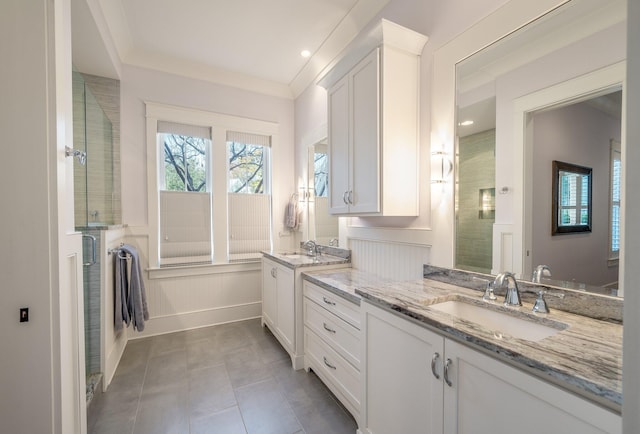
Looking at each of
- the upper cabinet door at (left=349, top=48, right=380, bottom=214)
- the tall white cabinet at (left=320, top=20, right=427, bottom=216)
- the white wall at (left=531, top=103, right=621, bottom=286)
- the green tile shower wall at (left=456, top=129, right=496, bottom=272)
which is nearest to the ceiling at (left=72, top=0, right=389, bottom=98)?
the tall white cabinet at (left=320, top=20, right=427, bottom=216)

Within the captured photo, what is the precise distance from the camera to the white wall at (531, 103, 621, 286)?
1090 mm

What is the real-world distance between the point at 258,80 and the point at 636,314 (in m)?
3.87

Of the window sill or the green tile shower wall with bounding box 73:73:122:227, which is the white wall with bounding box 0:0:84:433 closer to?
the green tile shower wall with bounding box 73:73:122:227

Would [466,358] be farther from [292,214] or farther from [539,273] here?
[292,214]

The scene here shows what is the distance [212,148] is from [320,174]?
138 centimetres

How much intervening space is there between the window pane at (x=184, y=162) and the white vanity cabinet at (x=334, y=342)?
6.64 feet

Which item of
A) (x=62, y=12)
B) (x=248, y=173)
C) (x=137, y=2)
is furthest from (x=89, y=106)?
(x=248, y=173)

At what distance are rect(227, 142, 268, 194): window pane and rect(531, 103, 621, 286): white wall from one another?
3.05m

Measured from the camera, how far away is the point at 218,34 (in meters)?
2.67

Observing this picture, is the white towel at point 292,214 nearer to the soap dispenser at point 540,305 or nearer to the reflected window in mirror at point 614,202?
the soap dispenser at point 540,305

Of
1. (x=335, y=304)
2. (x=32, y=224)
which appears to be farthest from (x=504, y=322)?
(x=32, y=224)

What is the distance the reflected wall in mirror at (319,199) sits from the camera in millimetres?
3086

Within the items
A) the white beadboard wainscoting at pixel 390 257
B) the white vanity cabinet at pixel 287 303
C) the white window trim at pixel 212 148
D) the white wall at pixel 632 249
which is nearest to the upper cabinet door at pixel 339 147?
the white beadboard wainscoting at pixel 390 257

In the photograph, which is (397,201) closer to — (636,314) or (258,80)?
(636,314)
